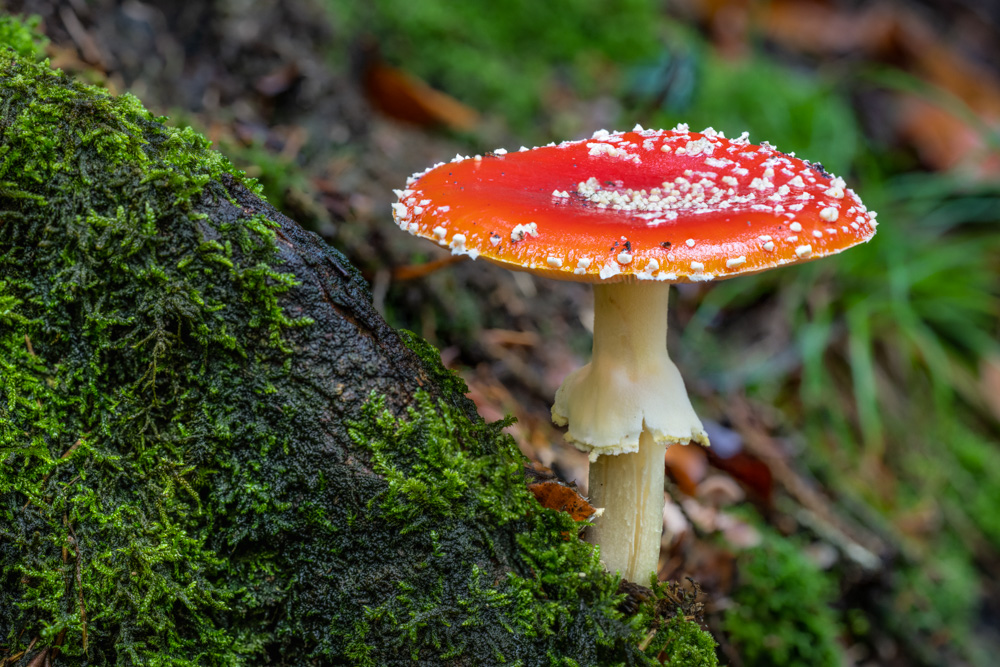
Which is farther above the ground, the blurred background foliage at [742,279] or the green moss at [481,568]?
the green moss at [481,568]

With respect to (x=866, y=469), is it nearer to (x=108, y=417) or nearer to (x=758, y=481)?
(x=758, y=481)

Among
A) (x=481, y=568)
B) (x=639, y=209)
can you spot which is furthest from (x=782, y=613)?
(x=639, y=209)

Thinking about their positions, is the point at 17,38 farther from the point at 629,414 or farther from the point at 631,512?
the point at 631,512

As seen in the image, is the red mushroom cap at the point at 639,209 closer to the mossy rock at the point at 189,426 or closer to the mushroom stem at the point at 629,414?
the mushroom stem at the point at 629,414

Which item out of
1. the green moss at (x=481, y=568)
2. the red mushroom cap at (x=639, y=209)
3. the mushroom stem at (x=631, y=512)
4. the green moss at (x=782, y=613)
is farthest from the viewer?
the green moss at (x=782, y=613)

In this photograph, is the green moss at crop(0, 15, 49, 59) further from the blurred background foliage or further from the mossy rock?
the blurred background foliage

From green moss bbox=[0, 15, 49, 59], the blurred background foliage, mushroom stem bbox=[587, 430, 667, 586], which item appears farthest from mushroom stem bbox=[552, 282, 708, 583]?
green moss bbox=[0, 15, 49, 59]

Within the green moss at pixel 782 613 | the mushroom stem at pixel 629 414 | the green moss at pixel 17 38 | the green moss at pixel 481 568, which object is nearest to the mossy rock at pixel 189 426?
the green moss at pixel 481 568

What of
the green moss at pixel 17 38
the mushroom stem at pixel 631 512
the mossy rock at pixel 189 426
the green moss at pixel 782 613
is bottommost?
the green moss at pixel 782 613
